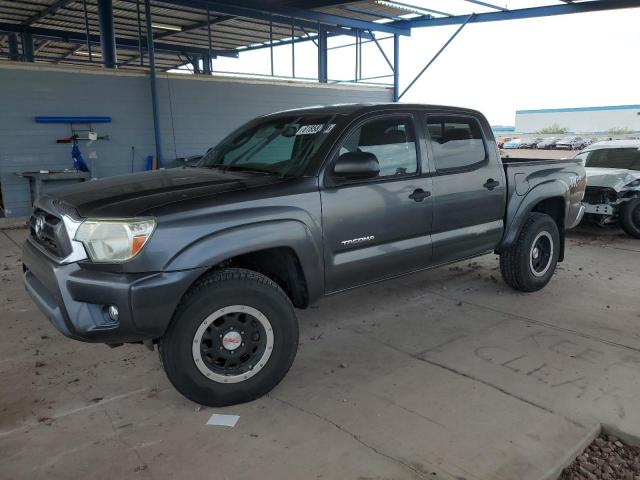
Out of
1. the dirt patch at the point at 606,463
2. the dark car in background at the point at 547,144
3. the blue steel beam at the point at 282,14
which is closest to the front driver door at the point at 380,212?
the dirt patch at the point at 606,463

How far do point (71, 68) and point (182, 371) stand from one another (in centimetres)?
907

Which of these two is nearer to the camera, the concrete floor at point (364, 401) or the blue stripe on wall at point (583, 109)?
the concrete floor at point (364, 401)

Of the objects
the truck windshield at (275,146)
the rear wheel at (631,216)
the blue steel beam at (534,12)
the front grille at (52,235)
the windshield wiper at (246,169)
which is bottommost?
the rear wheel at (631,216)

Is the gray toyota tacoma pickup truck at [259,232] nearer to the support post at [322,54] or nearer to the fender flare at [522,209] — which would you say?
the fender flare at [522,209]

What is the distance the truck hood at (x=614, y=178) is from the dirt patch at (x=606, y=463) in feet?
21.0

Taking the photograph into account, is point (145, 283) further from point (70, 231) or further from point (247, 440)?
point (247, 440)

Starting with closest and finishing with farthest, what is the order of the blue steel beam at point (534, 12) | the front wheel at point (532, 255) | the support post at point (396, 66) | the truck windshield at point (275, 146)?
the truck windshield at point (275, 146)
the front wheel at point (532, 255)
the blue steel beam at point (534, 12)
the support post at point (396, 66)

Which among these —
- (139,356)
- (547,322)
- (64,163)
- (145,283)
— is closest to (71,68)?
(64,163)

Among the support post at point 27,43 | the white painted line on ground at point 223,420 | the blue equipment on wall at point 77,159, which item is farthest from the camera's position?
the support post at point 27,43

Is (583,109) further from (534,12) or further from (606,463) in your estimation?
(606,463)

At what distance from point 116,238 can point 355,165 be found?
5.39 ft

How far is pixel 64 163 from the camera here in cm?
1029

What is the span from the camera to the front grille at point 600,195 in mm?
8336

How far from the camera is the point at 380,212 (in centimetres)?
393
